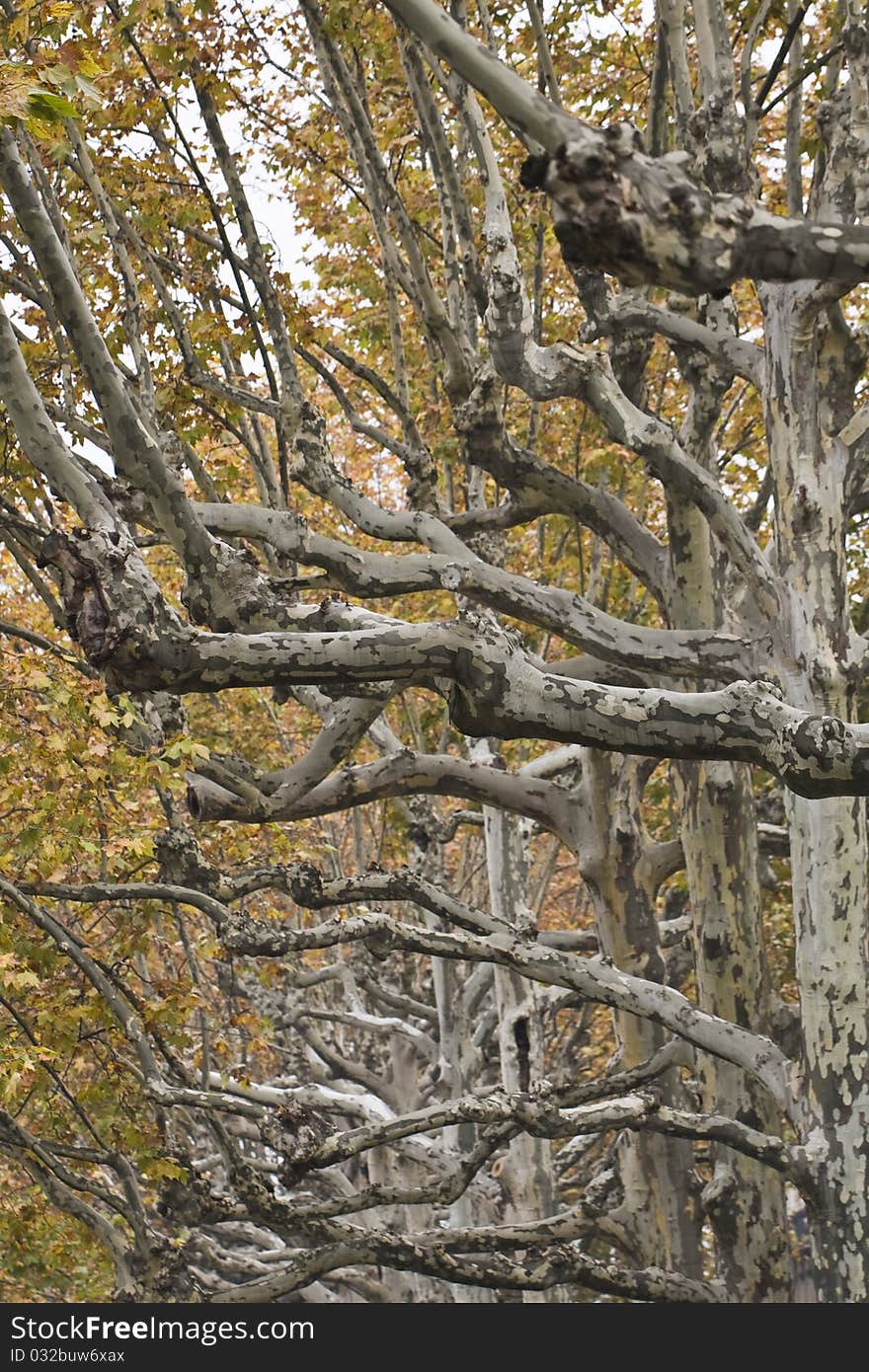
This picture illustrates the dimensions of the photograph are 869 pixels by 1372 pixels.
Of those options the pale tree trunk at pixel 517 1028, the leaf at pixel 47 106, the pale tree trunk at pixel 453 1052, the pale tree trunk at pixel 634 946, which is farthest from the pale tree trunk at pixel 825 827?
the pale tree trunk at pixel 453 1052

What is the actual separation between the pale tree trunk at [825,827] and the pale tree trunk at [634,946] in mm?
1971

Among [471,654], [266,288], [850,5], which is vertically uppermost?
[850,5]

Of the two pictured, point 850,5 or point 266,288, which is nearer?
point 850,5

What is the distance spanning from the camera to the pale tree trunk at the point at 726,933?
875 centimetres

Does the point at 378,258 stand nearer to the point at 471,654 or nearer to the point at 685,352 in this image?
the point at 685,352

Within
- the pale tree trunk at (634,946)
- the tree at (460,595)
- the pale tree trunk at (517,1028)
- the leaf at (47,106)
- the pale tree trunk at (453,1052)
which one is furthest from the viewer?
the pale tree trunk at (453,1052)

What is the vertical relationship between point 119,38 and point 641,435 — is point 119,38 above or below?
above

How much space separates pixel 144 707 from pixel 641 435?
11.1 ft

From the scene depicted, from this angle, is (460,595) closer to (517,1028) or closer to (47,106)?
(47,106)

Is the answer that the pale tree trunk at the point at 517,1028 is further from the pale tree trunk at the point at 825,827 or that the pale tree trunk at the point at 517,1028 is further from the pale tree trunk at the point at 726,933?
the pale tree trunk at the point at 825,827

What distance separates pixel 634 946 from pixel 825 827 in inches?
106

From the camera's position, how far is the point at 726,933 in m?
8.86
